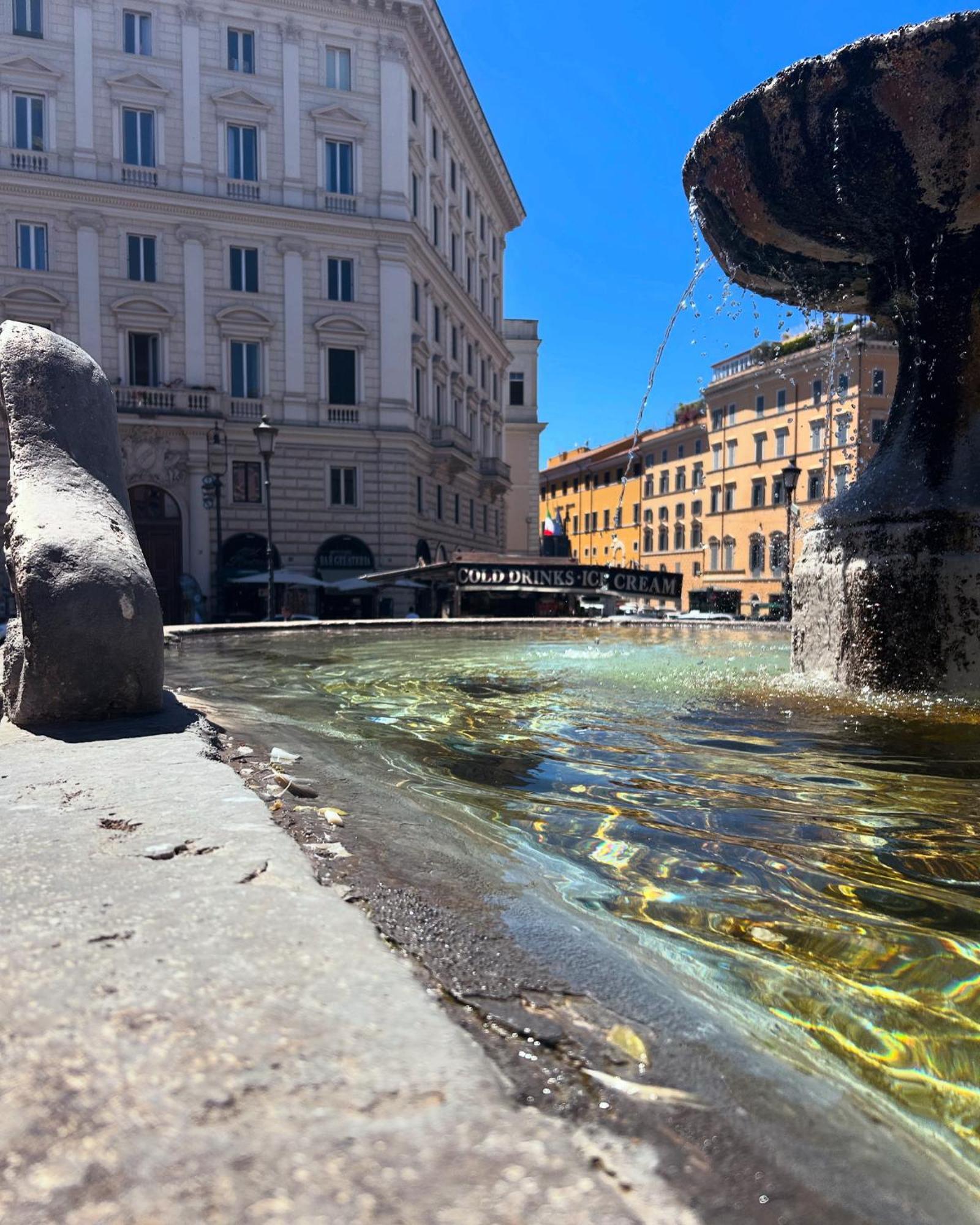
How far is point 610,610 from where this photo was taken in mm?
23406

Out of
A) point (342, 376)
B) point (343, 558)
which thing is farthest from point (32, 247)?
point (343, 558)

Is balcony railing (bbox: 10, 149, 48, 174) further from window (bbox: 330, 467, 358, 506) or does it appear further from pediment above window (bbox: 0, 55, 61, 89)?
window (bbox: 330, 467, 358, 506)

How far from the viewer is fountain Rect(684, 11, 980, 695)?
16.5ft

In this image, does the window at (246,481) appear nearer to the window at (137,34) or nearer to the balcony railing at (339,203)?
the balcony railing at (339,203)

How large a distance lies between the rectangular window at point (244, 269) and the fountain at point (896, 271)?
81.6 ft

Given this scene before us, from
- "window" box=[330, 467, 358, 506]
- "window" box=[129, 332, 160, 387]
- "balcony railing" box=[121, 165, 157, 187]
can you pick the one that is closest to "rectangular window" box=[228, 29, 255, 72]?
"balcony railing" box=[121, 165, 157, 187]

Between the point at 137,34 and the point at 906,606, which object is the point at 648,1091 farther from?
the point at 137,34

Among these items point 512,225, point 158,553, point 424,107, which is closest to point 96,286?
point 158,553

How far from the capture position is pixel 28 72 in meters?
26.0

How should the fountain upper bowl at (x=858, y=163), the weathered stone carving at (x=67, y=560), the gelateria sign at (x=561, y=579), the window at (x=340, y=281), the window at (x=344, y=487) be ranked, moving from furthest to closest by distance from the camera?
Answer: the window at (x=344, y=487) → the window at (x=340, y=281) → the gelateria sign at (x=561, y=579) → the fountain upper bowl at (x=858, y=163) → the weathered stone carving at (x=67, y=560)

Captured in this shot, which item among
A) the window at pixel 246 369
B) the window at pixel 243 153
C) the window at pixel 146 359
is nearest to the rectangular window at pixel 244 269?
the window at pixel 246 369

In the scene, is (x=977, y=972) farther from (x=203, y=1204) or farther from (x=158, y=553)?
(x=158, y=553)

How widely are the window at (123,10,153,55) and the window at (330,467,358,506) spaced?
14.4 m

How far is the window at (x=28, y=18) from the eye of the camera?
84.9 ft
